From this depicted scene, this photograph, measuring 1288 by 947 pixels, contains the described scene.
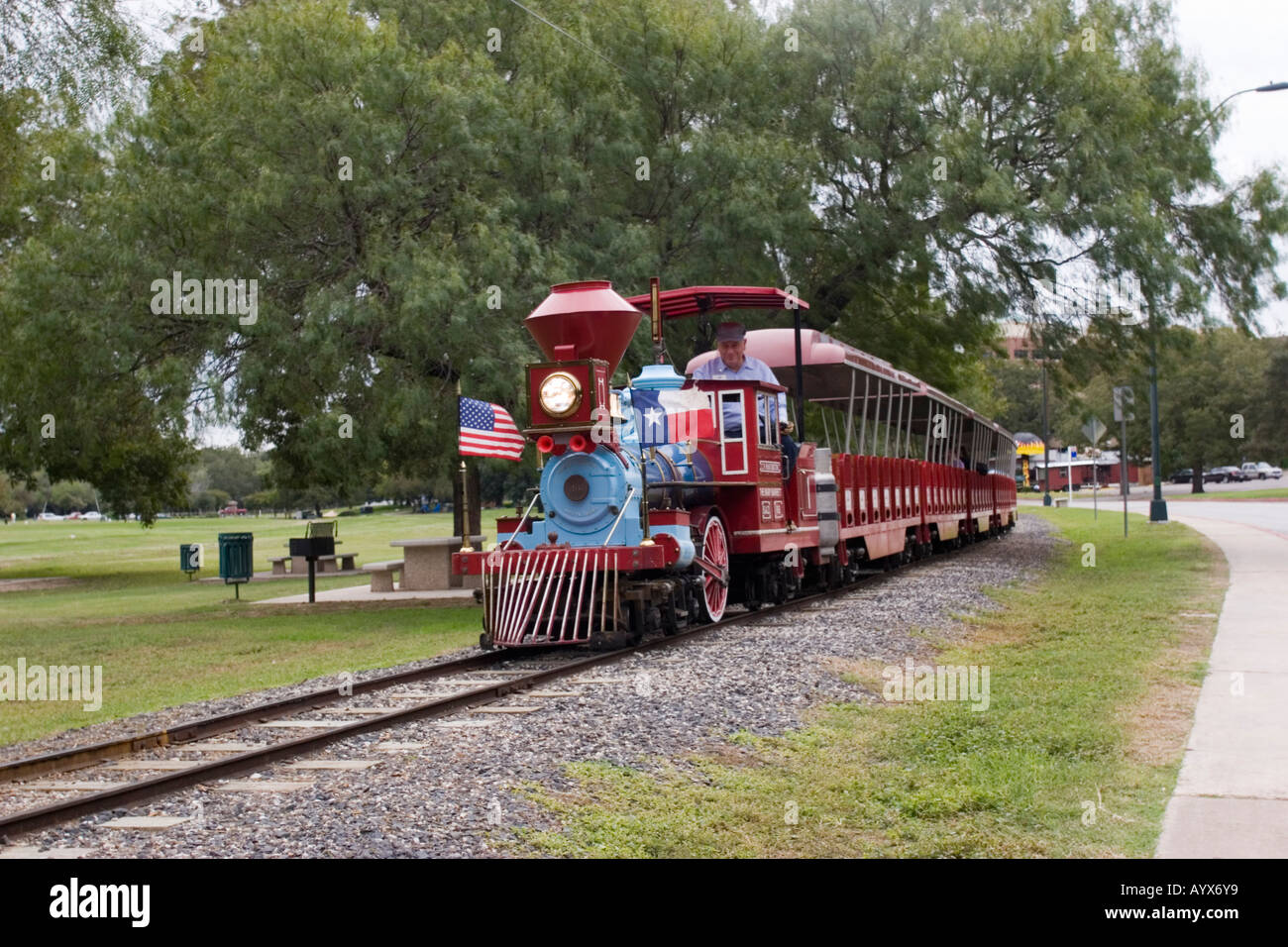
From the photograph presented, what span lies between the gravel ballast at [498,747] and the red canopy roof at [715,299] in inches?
153

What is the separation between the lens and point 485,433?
12.2 m

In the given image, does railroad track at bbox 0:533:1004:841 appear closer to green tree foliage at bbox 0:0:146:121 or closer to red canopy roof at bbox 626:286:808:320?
red canopy roof at bbox 626:286:808:320

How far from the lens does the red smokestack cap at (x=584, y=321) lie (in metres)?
11.8

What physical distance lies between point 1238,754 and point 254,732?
621 cm

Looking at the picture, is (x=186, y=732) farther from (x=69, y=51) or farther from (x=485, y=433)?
(x=69, y=51)

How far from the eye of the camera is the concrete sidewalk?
5207 mm

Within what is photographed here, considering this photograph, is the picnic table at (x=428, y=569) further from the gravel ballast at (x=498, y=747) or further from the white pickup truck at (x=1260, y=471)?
the white pickup truck at (x=1260, y=471)

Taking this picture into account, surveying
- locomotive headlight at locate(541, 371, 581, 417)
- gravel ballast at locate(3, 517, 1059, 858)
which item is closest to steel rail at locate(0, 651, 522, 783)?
gravel ballast at locate(3, 517, 1059, 858)

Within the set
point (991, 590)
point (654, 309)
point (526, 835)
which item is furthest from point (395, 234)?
point (526, 835)

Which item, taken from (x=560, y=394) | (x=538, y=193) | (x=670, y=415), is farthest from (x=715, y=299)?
(x=538, y=193)

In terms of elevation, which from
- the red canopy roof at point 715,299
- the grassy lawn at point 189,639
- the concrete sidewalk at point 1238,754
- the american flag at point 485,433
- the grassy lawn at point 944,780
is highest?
the red canopy roof at point 715,299

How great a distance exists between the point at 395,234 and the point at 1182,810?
1436 centimetres

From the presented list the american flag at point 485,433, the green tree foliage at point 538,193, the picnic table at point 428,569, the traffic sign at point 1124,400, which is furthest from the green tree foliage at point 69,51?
the traffic sign at point 1124,400

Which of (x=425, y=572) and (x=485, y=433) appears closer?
(x=485, y=433)
